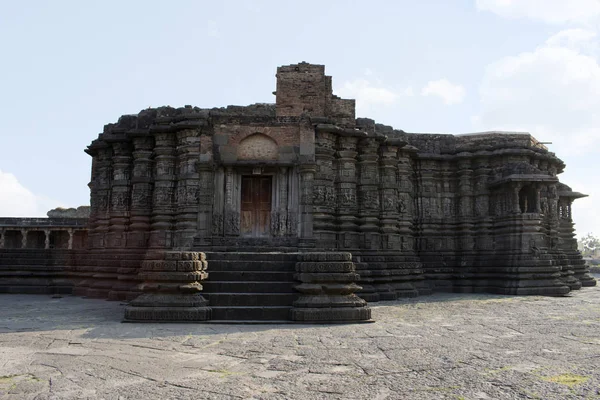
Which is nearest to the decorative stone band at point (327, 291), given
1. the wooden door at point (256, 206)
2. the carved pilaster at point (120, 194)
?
the wooden door at point (256, 206)

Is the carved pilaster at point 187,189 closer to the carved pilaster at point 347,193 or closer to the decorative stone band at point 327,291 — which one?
the carved pilaster at point 347,193

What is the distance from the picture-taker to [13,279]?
16781 millimetres

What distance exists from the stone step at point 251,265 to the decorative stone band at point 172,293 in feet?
2.26

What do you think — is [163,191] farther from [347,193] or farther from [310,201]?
[347,193]

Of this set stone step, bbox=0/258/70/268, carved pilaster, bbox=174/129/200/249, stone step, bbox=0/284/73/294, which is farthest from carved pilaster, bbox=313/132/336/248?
stone step, bbox=0/258/70/268

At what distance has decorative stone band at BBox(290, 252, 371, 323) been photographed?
29.7ft

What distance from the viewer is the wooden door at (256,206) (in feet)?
47.3

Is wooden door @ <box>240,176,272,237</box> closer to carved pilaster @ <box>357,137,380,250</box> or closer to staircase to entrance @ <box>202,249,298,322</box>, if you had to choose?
carved pilaster @ <box>357,137,380,250</box>

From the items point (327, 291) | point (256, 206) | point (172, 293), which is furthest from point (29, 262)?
point (327, 291)

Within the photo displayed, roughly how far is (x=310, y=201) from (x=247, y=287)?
490 cm

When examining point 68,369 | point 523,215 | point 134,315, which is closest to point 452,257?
point 523,215

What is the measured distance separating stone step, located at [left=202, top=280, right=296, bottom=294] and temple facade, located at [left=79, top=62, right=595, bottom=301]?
124 inches

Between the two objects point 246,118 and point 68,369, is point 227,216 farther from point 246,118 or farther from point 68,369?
point 68,369

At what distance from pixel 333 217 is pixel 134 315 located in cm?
733
